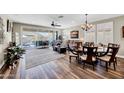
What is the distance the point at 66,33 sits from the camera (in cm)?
1231

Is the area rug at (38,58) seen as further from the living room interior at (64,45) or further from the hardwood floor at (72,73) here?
the hardwood floor at (72,73)

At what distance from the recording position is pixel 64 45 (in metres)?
9.41

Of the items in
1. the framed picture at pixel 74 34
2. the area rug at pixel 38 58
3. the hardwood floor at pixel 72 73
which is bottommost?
the hardwood floor at pixel 72 73

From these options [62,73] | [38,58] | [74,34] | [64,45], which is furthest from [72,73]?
[74,34]

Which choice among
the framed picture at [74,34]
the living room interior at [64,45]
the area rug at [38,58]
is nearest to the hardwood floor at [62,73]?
the living room interior at [64,45]

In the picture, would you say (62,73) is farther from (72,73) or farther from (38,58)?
(38,58)

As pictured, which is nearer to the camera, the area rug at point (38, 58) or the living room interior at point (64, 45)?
the living room interior at point (64, 45)

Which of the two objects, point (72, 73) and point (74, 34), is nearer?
point (72, 73)

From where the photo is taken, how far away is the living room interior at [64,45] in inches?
139
